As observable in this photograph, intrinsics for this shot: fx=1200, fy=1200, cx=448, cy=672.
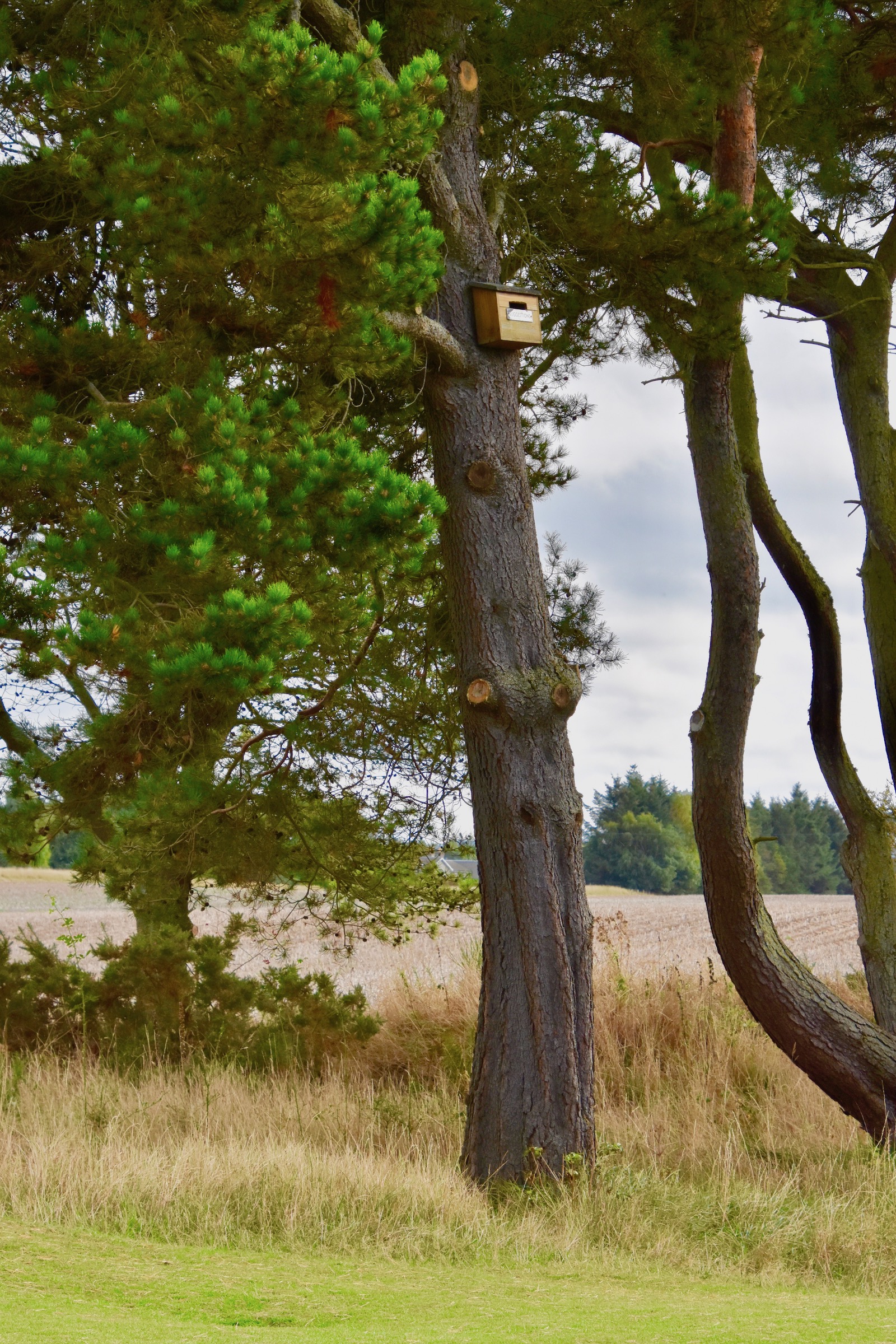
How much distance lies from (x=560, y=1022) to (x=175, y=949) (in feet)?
10.5

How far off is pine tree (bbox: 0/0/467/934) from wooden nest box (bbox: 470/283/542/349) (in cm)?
61

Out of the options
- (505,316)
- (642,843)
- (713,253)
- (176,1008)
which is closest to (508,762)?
(505,316)

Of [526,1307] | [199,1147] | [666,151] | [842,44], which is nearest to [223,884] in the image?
[199,1147]

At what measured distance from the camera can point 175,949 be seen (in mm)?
8031

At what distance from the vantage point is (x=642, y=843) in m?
58.5

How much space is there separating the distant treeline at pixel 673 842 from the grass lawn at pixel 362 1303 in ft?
159

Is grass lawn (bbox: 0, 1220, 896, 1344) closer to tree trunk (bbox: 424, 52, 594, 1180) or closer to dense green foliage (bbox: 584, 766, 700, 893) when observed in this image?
tree trunk (bbox: 424, 52, 594, 1180)

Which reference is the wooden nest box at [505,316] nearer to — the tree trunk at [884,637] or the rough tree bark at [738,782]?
the rough tree bark at [738,782]

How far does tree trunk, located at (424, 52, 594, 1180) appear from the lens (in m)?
5.86

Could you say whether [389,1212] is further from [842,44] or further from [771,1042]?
[842,44]

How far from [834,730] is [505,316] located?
166 inches

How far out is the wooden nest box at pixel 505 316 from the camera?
634 centimetres

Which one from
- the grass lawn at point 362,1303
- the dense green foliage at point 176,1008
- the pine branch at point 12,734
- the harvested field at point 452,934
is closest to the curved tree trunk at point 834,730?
the harvested field at point 452,934

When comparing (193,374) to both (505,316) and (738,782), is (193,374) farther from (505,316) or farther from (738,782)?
(738,782)
